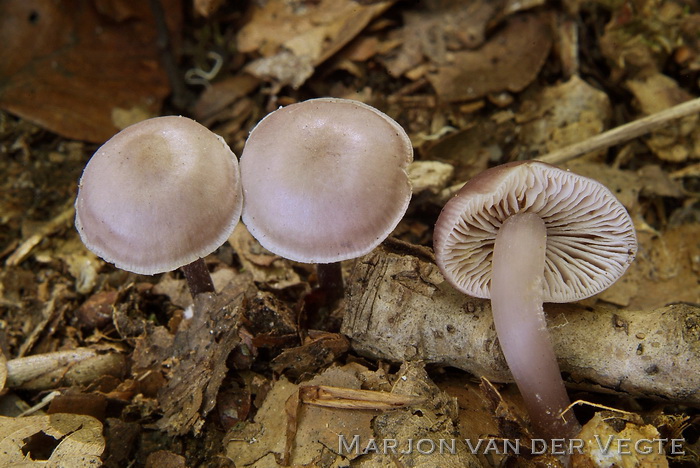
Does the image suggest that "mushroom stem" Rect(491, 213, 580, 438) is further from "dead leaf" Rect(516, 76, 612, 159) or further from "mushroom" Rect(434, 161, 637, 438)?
"dead leaf" Rect(516, 76, 612, 159)

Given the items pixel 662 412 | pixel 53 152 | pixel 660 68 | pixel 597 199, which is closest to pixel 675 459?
pixel 662 412

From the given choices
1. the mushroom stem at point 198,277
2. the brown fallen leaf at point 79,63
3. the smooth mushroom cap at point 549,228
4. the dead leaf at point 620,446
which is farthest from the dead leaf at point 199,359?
the brown fallen leaf at point 79,63

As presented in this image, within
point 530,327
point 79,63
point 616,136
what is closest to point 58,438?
point 530,327

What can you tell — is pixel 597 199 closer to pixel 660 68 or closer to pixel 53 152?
pixel 660 68

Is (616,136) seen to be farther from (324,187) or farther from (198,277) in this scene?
(198,277)

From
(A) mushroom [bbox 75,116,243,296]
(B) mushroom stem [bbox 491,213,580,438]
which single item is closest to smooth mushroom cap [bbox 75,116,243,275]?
(A) mushroom [bbox 75,116,243,296]

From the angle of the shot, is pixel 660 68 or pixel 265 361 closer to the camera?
pixel 265 361

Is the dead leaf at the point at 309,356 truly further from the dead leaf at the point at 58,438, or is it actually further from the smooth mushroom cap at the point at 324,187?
the dead leaf at the point at 58,438
